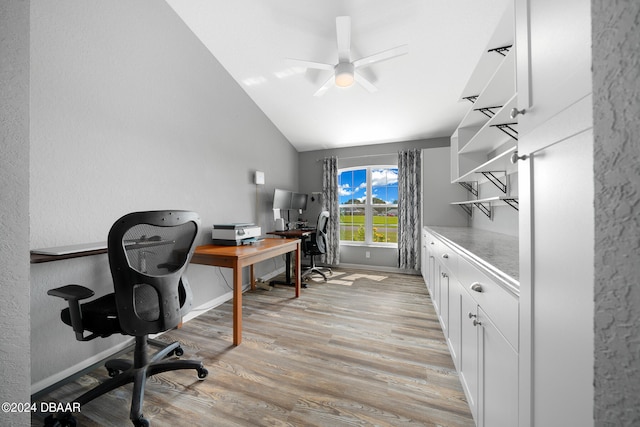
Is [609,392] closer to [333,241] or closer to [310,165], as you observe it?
[333,241]

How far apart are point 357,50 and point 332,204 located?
8.55 ft

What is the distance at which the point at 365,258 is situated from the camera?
458 cm

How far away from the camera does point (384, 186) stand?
180 inches

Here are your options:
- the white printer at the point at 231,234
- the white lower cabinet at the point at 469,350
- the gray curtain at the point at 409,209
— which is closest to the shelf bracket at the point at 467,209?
the gray curtain at the point at 409,209

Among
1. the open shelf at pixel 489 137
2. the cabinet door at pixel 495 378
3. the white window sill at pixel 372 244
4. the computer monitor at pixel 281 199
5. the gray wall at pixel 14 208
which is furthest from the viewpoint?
the white window sill at pixel 372 244

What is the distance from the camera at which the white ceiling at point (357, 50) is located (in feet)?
7.03

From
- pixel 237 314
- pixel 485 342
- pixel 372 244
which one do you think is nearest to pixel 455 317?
pixel 485 342

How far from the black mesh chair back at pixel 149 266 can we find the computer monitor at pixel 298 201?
8.98 feet

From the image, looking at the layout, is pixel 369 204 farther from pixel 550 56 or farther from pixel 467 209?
pixel 550 56

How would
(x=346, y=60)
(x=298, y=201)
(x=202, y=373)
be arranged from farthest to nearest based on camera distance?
(x=298, y=201) < (x=346, y=60) < (x=202, y=373)

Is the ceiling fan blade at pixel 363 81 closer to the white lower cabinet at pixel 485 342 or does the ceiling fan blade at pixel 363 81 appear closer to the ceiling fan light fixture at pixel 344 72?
the ceiling fan light fixture at pixel 344 72

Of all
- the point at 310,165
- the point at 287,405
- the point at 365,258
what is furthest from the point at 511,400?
the point at 310,165

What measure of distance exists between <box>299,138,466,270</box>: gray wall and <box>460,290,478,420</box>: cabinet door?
3039 millimetres

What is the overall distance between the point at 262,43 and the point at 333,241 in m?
3.22
